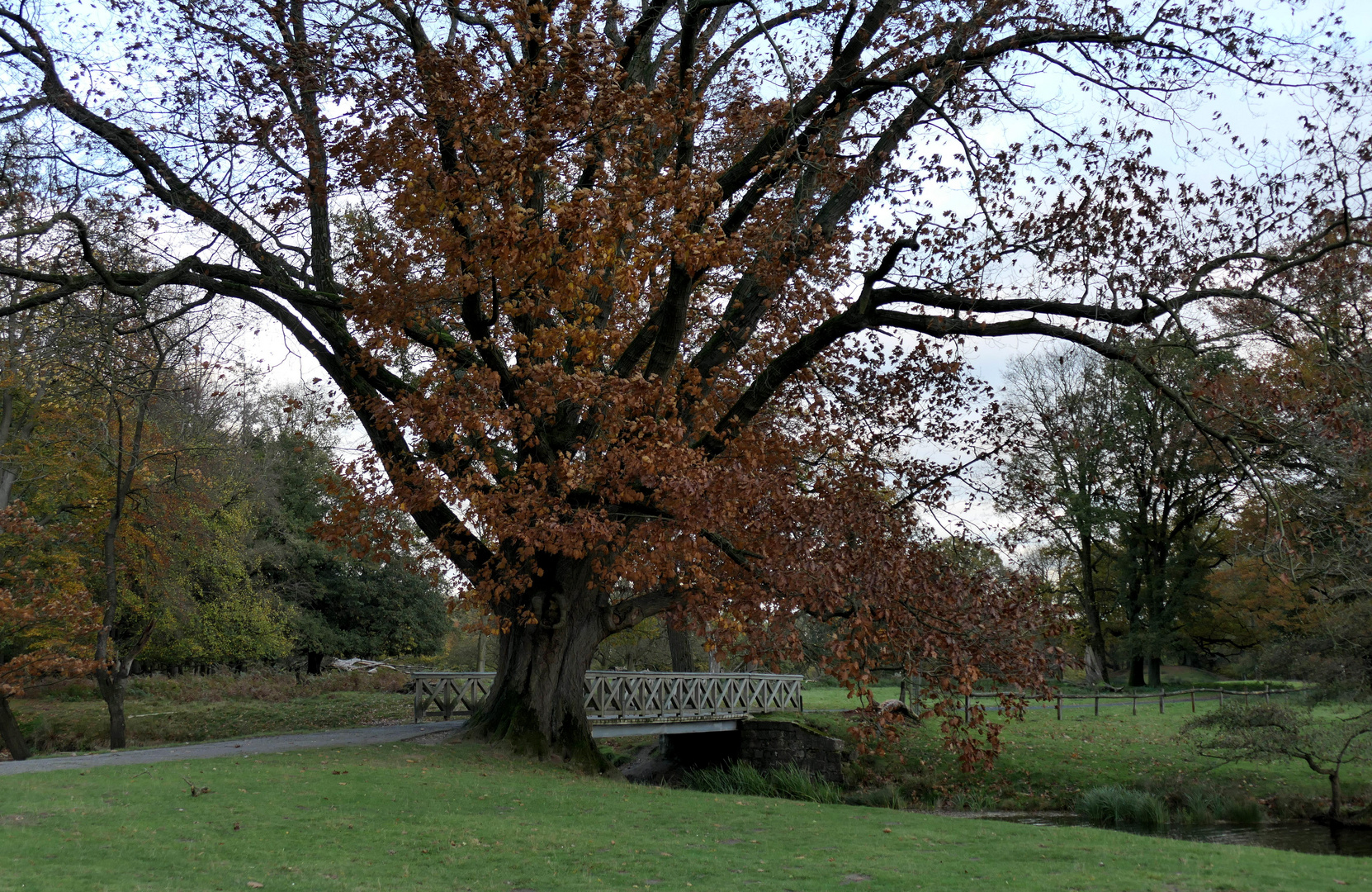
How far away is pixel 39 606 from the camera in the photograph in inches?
595

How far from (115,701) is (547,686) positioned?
1063 centimetres

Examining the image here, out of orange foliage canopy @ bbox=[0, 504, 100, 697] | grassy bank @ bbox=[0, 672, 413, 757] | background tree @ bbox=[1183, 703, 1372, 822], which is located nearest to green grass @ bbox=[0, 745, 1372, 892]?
background tree @ bbox=[1183, 703, 1372, 822]

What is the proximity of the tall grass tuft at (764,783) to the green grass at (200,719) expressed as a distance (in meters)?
6.44

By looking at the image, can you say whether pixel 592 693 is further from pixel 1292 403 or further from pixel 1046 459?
pixel 1046 459

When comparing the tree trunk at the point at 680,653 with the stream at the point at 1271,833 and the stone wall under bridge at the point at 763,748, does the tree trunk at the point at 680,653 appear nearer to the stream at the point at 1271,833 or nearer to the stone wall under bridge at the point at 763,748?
the stone wall under bridge at the point at 763,748

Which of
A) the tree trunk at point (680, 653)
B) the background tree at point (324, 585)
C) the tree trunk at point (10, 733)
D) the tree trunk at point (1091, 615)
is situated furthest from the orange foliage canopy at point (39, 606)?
the tree trunk at point (1091, 615)

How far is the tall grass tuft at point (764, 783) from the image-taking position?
1750 centimetres

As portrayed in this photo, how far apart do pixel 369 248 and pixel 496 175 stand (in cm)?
376

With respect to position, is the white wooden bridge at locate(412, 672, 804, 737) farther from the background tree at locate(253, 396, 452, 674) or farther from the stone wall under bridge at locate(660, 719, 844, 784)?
the background tree at locate(253, 396, 452, 674)

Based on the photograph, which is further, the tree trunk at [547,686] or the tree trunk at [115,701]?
the tree trunk at [115,701]

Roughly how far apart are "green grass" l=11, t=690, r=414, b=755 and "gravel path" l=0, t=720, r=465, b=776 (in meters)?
3.33

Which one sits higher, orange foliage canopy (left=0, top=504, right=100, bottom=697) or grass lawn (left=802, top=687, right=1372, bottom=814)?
orange foliage canopy (left=0, top=504, right=100, bottom=697)

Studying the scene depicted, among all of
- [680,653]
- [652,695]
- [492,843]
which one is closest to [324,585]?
[680,653]

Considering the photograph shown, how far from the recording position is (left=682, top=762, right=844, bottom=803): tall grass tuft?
17500 millimetres
